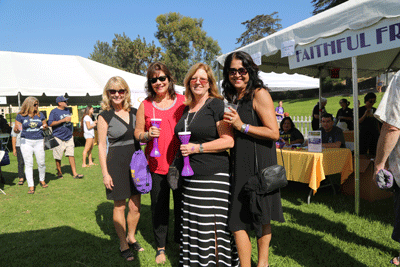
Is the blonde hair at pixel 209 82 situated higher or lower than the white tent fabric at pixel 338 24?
lower

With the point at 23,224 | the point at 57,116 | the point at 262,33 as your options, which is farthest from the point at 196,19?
the point at 23,224

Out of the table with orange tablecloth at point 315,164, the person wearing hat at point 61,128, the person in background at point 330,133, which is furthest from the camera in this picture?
the person wearing hat at point 61,128

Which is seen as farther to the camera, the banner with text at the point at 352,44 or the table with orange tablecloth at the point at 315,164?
the table with orange tablecloth at the point at 315,164

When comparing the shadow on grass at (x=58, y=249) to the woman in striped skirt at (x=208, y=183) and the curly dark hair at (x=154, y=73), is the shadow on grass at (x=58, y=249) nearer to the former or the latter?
the woman in striped skirt at (x=208, y=183)

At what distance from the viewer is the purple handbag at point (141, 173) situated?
8.34ft

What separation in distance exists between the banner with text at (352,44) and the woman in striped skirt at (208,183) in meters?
2.44

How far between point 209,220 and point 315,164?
270cm

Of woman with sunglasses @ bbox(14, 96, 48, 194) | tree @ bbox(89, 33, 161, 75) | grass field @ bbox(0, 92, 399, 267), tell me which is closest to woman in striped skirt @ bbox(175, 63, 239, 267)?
grass field @ bbox(0, 92, 399, 267)

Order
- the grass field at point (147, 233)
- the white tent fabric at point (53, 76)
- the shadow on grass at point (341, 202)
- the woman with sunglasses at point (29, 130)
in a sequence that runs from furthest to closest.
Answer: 1. the white tent fabric at point (53, 76)
2. the woman with sunglasses at point (29, 130)
3. the shadow on grass at point (341, 202)
4. the grass field at point (147, 233)

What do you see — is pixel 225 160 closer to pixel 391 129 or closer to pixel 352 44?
pixel 391 129

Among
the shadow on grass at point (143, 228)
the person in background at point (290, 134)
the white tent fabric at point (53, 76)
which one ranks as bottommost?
the shadow on grass at point (143, 228)

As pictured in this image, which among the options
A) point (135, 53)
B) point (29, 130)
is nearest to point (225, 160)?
point (29, 130)

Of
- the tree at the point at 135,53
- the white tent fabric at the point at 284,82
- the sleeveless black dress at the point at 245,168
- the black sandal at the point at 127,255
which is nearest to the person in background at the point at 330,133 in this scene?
the sleeveless black dress at the point at 245,168

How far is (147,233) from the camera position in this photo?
3613mm
